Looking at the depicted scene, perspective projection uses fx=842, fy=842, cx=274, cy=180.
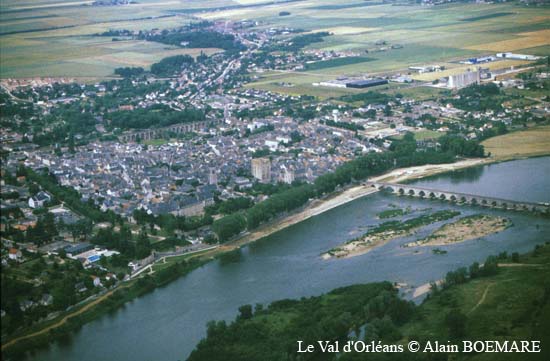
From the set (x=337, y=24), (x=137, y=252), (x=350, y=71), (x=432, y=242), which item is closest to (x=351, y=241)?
(x=432, y=242)

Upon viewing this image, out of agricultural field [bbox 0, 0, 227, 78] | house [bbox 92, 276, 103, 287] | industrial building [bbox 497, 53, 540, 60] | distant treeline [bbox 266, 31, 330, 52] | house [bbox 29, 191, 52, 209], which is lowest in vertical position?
house [bbox 92, 276, 103, 287]

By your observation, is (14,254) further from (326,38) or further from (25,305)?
(326,38)

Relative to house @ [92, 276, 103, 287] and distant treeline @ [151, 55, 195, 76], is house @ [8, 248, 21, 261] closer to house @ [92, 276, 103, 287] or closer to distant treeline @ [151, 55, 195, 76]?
house @ [92, 276, 103, 287]

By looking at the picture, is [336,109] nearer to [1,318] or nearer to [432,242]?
[432,242]

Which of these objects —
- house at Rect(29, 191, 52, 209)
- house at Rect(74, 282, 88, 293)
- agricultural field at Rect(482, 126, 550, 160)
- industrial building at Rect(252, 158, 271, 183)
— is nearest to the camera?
house at Rect(74, 282, 88, 293)

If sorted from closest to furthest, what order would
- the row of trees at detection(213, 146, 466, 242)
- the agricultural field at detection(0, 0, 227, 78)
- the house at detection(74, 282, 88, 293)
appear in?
the house at detection(74, 282, 88, 293), the row of trees at detection(213, 146, 466, 242), the agricultural field at detection(0, 0, 227, 78)

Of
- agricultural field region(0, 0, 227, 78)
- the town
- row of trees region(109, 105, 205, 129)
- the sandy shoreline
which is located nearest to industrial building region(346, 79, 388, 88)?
the town

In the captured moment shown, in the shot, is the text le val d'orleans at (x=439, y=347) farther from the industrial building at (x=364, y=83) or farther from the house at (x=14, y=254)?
the industrial building at (x=364, y=83)
